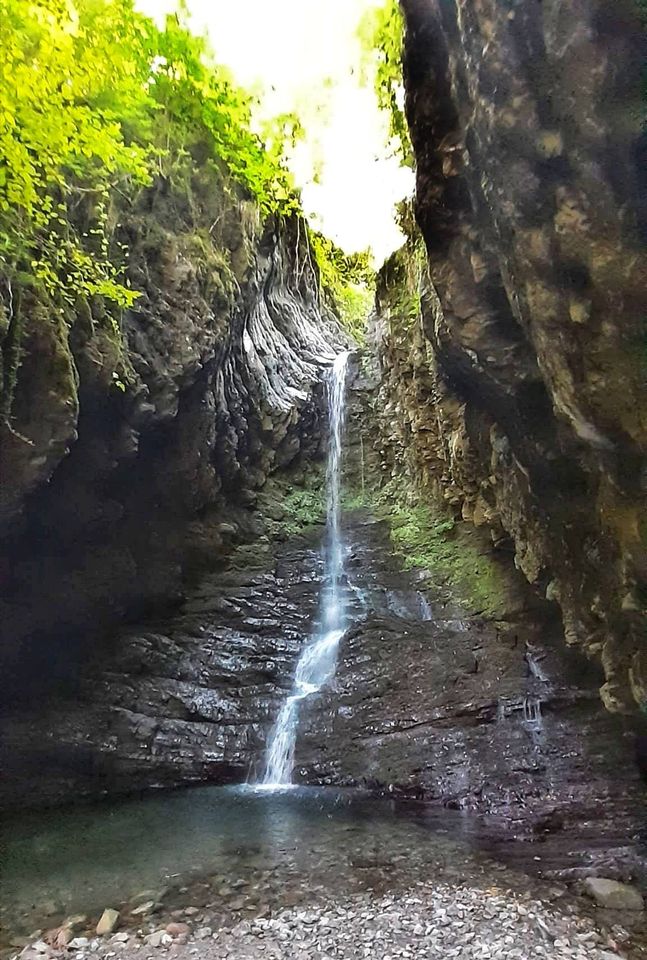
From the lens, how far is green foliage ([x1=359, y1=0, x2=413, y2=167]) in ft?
23.7

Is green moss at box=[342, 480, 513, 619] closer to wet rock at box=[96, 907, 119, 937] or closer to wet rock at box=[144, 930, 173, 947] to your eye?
wet rock at box=[144, 930, 173, 947]

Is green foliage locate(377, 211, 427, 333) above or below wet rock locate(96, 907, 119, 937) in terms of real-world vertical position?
above

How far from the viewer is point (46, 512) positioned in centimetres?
784

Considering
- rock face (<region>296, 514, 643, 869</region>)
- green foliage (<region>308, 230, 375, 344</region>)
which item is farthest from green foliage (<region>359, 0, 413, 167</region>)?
green foliage (<region>308, 230, 375, 344</region>)

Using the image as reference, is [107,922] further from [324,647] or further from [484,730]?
[324,647]

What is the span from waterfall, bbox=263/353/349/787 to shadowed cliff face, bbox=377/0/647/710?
4292 mm

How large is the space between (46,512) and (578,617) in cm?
664

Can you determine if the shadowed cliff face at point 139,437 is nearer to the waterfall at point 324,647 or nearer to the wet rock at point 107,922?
the waterfall at point 324,647

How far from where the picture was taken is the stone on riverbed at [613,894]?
4.52 m

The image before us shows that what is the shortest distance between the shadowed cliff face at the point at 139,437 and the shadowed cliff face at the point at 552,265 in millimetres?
3877

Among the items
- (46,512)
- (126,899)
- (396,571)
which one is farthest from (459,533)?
(126,899)

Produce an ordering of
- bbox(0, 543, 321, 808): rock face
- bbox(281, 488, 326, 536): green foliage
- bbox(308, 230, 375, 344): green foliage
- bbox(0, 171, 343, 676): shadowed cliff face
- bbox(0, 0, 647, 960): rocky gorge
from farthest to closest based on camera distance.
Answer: bbox(308, 230, 375, 344): green foliage, bbox(281, 488, 326, 536): green foliage, bbox(0, 543, 321, 808): rock face, bbox(0, 171, 343, 676): shadowed cliff face, bbox(0, 0, 647, 960): rocky gorge

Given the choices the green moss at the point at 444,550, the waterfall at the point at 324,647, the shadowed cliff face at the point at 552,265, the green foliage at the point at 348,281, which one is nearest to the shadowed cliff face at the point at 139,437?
the waterfall at the point at 324,647

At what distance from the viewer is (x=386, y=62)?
762 cm
